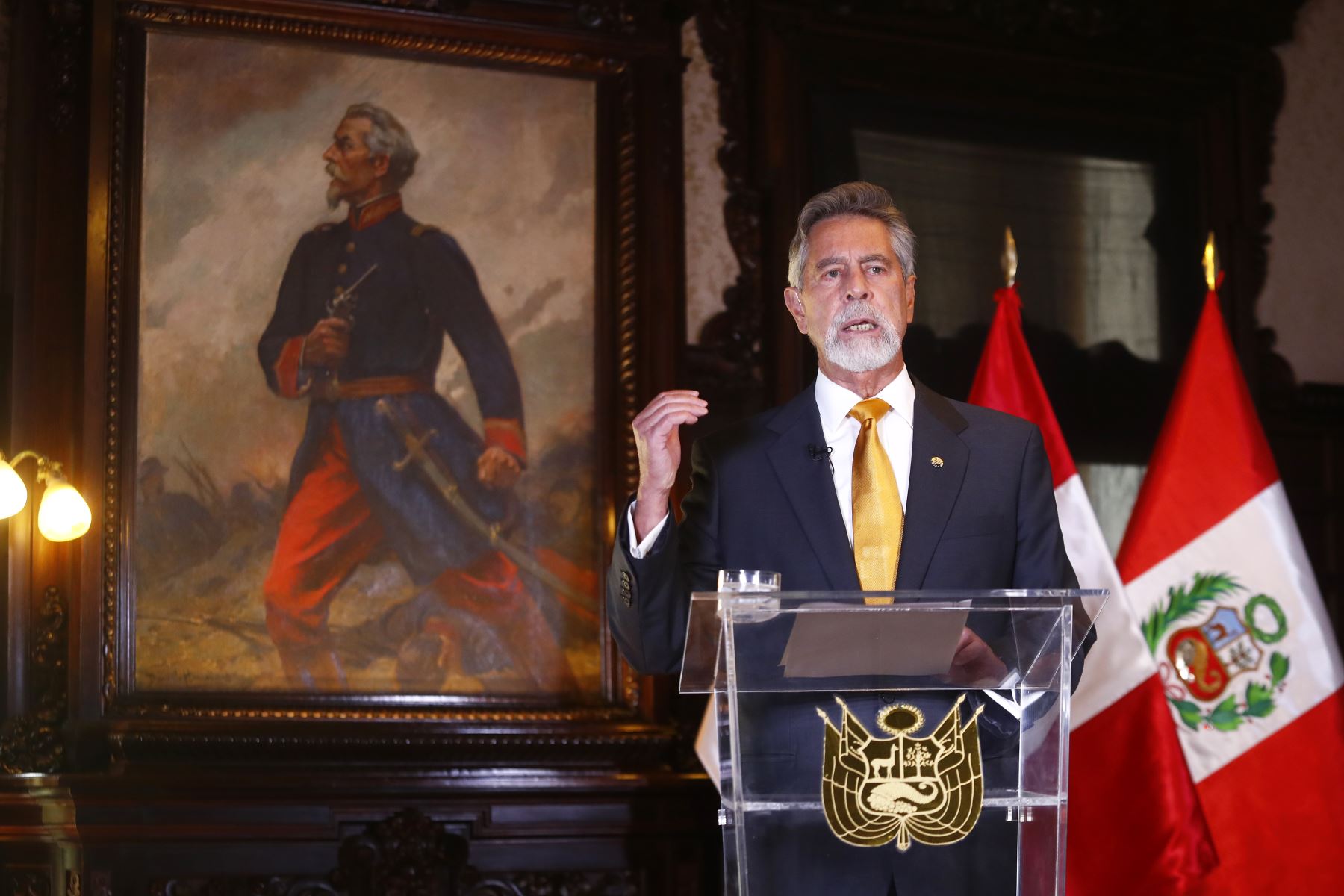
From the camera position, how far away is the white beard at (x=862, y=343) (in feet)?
8.34

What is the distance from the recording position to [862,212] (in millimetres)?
2641

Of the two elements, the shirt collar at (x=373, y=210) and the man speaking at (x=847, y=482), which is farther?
the shirt collar at (x=373, y=210)

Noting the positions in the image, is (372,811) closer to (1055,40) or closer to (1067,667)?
(1067,667)

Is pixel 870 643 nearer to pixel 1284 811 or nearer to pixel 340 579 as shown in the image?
pixel 340 579

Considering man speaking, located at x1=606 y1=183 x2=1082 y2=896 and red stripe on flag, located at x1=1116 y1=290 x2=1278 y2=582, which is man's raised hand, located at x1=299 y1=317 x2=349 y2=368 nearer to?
man speaking, located at x1=606 y1=183 x2=1082 y2=896

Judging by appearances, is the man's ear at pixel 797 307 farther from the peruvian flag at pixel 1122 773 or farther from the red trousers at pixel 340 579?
the red trousers at pixel 340 579

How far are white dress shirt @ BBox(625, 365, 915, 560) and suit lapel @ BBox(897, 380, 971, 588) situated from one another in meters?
0.02

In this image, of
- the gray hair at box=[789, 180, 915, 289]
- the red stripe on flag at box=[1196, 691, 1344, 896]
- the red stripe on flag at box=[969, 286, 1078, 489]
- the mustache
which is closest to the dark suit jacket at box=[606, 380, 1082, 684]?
the mustache

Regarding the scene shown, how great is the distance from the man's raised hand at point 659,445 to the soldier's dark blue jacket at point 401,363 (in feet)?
6.10

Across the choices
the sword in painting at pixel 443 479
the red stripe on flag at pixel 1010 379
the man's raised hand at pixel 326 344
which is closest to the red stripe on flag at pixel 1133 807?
the red stripe on flag at pixel 1010 379

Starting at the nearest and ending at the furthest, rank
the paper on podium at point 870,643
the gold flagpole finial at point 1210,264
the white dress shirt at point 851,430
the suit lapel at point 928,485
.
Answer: the paper on podium at point 870,643 → the suit lapel at point 928,485 → the white dress shirt at point 851,430 → the gold flagpole finial at point 1210,264

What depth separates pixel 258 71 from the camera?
412 centimetres

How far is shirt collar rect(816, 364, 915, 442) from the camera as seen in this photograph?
2535mm

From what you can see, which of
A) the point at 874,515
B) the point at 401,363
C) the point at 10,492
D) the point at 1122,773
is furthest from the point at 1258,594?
the point at 10,492
